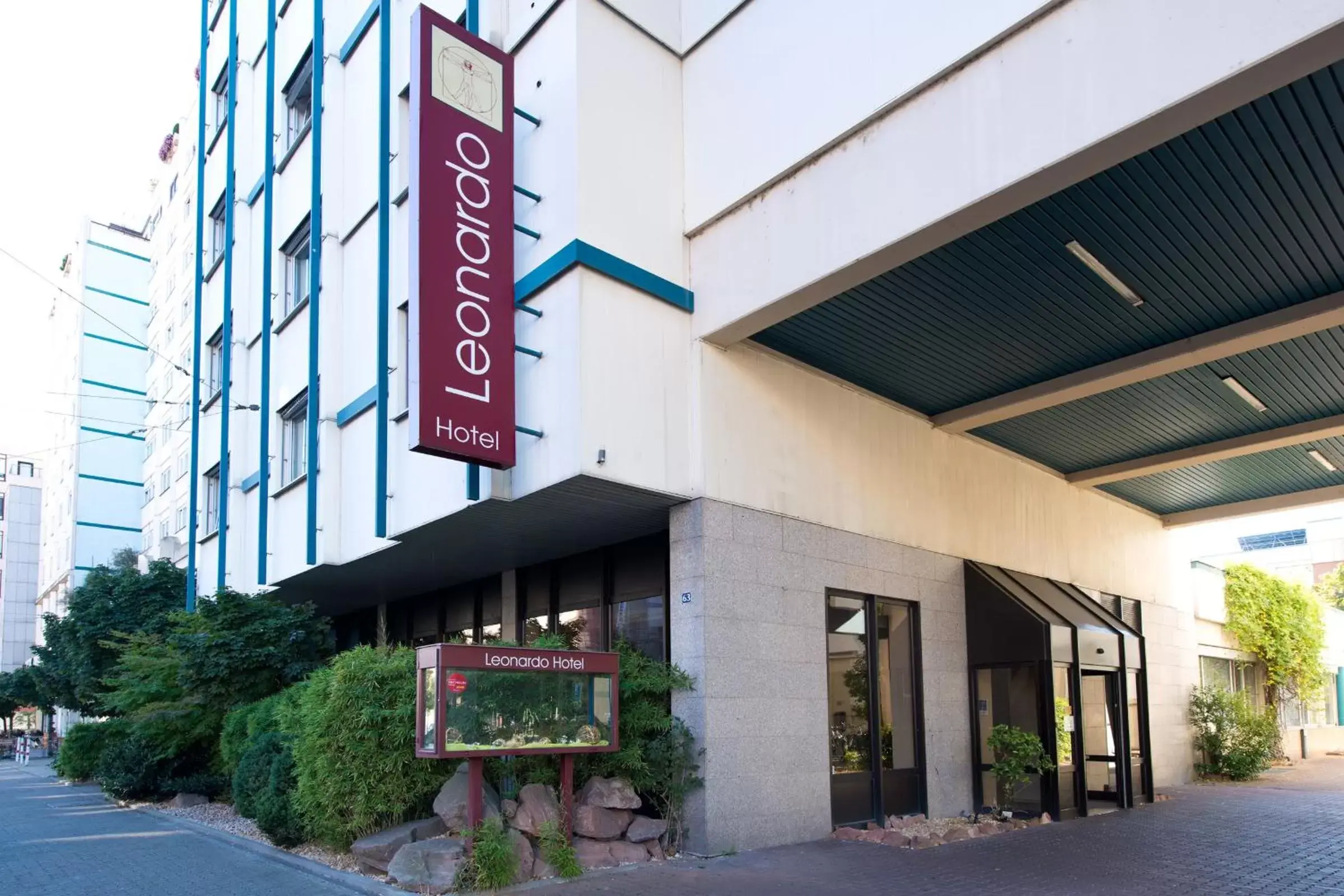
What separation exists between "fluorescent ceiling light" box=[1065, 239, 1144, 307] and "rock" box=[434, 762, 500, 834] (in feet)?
25.1

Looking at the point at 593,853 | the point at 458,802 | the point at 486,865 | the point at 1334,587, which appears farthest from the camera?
the point at 1334,587

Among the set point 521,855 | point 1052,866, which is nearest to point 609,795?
point 521,855

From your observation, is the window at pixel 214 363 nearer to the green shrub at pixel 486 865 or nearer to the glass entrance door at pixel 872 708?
the glass entrance door at pixel 872 708

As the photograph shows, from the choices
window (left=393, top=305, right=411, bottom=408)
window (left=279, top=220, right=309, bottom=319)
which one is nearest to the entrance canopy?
window (left=393, top=305, right=411, bottom=408)

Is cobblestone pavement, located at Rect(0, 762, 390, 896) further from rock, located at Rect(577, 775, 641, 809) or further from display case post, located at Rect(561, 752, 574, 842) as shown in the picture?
rock, located at Rect(577, 775, 641, 809)

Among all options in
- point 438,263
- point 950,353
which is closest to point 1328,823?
point 950,353

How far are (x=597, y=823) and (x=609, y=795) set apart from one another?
11.6 inches

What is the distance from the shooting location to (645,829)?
1050cm

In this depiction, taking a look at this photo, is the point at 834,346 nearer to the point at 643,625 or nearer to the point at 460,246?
the point at 643,625

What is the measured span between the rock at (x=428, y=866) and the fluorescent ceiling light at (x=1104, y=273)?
7994 mm

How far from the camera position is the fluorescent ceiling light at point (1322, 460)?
1766cm

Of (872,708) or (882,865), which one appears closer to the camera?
(882,865)

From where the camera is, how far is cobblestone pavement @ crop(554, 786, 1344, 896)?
9148 mm

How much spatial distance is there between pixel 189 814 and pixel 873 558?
10.2 m
